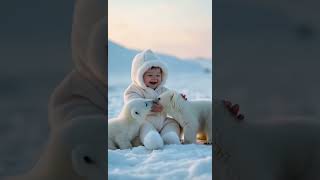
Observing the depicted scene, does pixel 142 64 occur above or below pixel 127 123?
above

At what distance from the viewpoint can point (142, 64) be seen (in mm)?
1938

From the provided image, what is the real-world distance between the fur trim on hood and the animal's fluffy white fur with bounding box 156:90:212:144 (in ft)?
0.35

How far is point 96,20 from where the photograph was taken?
1.69 metres

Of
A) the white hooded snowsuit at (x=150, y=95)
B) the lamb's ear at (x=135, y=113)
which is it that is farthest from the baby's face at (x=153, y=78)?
the lamb's ear at (x=135, y=113)

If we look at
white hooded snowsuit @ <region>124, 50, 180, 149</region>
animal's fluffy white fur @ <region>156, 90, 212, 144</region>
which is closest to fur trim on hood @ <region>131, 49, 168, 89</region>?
white hooded snowsuit @ <region>124, 50, 180, 149</region>

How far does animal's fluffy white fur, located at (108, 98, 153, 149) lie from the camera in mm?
1911

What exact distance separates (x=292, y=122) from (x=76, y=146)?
0.79 meters

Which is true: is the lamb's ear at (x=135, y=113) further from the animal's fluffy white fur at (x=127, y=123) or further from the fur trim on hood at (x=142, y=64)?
the fur trim on hood at (x=142, y=64)

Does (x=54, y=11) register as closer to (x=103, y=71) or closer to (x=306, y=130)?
(x=103, y=71)

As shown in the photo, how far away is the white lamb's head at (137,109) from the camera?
193 cm

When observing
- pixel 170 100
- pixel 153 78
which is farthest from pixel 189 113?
pixel 153 78

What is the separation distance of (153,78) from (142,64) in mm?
101

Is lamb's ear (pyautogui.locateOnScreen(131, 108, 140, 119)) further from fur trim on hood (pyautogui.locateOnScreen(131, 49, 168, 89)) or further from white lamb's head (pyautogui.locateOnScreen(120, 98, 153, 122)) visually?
fur trim on hood (pyautogui.locateOnScreen(131, 49, 168, 89))

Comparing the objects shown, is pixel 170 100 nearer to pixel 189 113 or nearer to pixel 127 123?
pixel 189 113
